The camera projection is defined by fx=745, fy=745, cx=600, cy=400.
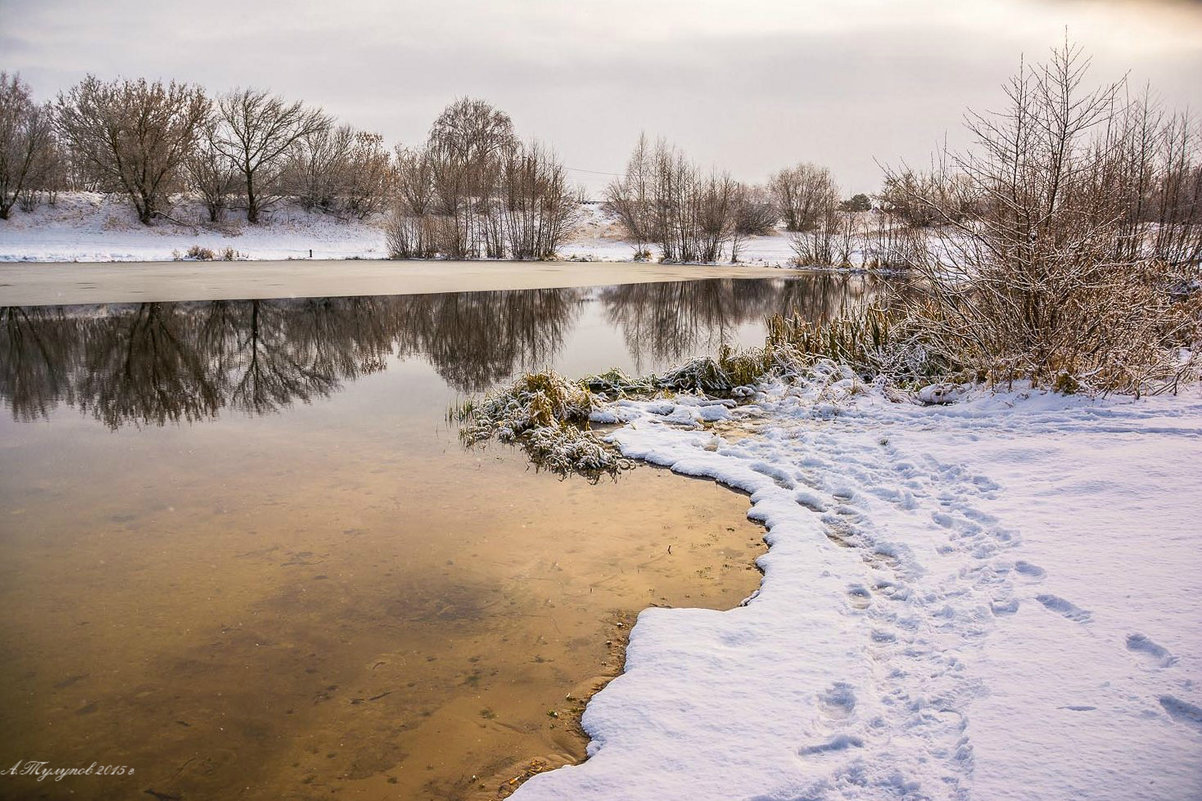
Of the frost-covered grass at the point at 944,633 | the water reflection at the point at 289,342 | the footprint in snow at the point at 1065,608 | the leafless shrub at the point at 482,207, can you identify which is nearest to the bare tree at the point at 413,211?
the leafless shrub at the point at 482,207

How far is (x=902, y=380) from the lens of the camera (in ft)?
31.4

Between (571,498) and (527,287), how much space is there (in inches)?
674

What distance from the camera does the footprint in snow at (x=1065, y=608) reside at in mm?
3400

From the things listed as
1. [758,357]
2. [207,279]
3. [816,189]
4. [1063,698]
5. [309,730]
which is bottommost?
[309,730]

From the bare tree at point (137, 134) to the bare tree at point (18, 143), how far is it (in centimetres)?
129

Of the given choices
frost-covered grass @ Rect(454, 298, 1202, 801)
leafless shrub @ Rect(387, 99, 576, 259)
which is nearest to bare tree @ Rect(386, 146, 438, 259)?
leafless shrub @ Rect(387, 99, 576, 259)

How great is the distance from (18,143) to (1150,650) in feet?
156

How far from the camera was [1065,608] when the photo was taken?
3512 mm

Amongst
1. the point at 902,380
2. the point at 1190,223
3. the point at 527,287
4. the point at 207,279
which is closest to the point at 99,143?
the point at 207,279

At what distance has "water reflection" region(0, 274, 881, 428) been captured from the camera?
29.8 feet

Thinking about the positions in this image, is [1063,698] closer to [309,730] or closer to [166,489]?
[309,730]

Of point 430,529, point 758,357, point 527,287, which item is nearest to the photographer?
point 430,529

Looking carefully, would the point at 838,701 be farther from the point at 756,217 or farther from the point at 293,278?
the point at 756,217

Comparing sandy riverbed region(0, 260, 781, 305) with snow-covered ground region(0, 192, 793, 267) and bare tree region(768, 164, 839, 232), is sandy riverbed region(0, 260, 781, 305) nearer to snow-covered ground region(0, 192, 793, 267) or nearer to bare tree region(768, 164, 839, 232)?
snow-covered ground region(0, 192, 793, 267)
